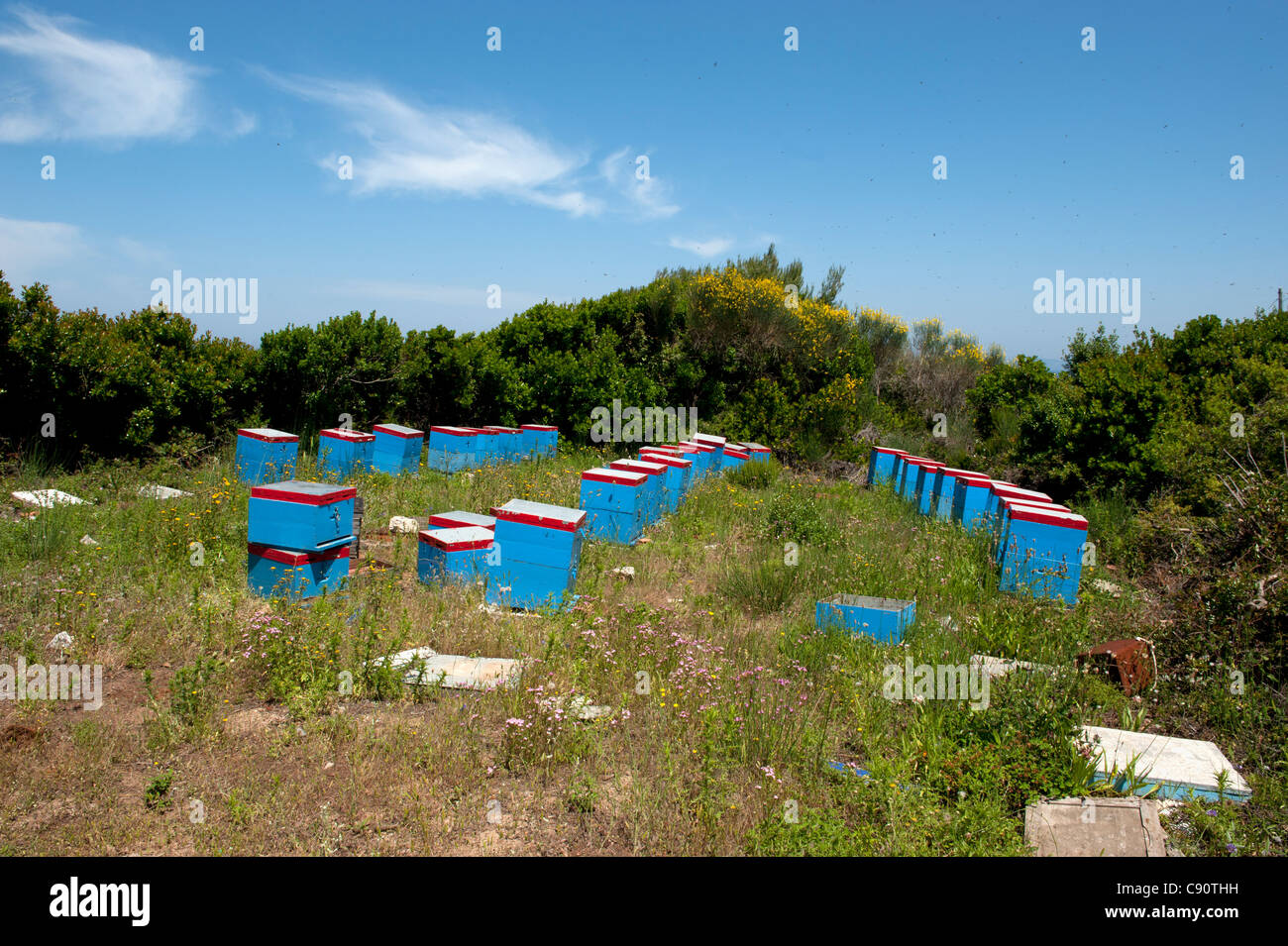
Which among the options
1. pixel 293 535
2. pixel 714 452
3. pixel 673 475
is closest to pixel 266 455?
pixel 293 535

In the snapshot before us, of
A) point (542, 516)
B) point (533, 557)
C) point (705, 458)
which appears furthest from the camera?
point (705, 458)

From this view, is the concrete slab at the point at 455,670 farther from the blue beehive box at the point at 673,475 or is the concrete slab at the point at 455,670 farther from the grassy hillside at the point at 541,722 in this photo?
the blue beehive box at the point at 673,475

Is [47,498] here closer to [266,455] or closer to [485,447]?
[266,455]

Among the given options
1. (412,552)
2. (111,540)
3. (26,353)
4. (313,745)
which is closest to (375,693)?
(313,745)

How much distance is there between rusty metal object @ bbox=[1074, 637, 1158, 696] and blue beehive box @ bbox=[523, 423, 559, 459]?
10.8 m

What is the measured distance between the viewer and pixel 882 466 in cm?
1534

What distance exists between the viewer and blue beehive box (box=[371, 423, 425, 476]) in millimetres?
12141

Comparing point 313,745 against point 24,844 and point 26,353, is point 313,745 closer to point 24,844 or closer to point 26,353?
point 24,844

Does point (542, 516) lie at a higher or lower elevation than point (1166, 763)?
higher

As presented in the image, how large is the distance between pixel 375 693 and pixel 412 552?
3.71 m

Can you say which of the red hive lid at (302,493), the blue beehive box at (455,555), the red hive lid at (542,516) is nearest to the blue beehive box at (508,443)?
the blue beehive box at (455,555)

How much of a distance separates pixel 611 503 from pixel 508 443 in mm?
6040

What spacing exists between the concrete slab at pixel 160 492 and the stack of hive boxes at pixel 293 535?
3671 mm
